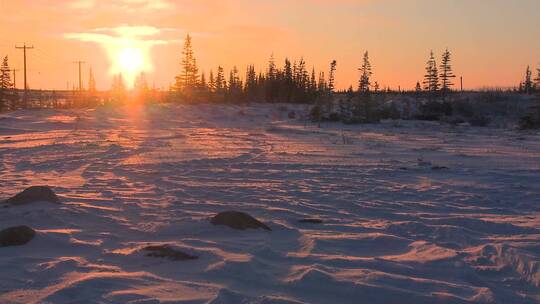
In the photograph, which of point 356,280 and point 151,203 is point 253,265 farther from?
point 151,203

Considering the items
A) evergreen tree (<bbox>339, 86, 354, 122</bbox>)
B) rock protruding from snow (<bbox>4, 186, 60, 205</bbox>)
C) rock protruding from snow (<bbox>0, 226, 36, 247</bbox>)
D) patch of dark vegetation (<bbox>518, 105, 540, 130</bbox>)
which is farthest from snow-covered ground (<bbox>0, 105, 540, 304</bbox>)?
evergreen tree (<bbox>339, 86, 354, 122</bbox>)

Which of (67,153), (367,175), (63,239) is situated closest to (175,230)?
(63,239)

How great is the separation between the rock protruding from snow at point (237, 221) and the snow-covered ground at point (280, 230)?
0.45 ft

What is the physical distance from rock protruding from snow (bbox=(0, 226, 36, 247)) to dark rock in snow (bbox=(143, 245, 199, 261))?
1297 mm

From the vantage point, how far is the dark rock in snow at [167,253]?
5754 millimetres

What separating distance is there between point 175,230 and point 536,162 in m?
10.4

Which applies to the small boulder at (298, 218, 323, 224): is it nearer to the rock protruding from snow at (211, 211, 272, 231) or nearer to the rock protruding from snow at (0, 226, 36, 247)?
the rock protruding from snow at (211, 211, 272, 231)

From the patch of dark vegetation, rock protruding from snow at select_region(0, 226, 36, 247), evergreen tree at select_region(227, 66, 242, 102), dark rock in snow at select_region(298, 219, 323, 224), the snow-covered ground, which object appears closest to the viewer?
the snow-covered ground

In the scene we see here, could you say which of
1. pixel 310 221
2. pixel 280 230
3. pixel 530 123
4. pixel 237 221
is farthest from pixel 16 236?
pixel 530 123

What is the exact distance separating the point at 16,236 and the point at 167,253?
1.65 m

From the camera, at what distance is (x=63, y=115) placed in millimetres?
35031

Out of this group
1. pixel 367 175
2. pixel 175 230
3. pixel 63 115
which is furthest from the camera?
pixel 63 115

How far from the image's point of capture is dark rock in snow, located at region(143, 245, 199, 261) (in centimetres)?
575

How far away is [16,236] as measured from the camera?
20.2ft
